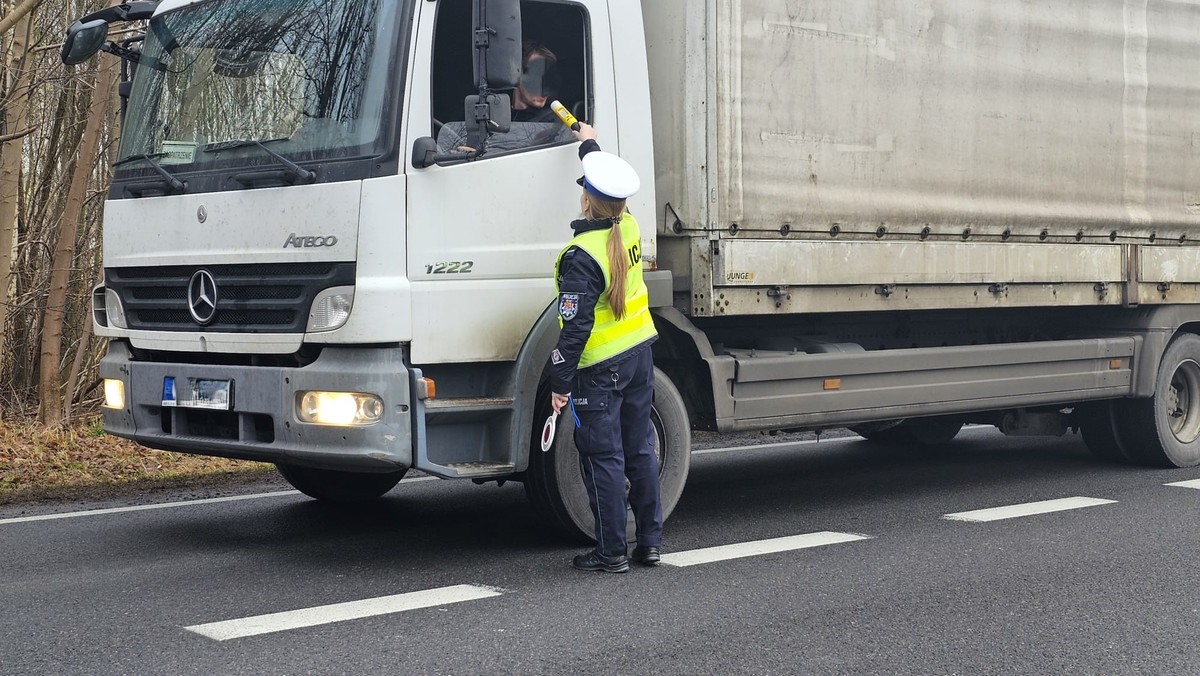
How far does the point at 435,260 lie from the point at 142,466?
4293 millimetres

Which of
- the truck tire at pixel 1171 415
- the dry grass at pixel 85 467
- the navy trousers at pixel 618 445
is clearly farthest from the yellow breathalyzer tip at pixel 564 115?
the truck tire at pixel 1171 415

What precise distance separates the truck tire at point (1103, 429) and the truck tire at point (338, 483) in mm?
4845

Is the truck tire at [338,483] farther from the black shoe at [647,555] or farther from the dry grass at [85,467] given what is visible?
the black shoe at [647,555]

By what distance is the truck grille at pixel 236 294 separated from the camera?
5.73 metres

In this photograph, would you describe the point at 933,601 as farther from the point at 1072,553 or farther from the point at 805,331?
the point at 805,331

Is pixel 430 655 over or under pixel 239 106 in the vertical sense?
under

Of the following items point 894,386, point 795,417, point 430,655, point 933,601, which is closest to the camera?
point 430,655

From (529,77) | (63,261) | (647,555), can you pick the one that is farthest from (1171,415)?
(63,261)

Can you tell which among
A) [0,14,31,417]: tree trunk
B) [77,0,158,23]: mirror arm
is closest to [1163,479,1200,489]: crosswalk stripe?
[77,0,158,23]: mirror arm

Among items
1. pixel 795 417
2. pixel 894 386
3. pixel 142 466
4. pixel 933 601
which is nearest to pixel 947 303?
pixel 894 386

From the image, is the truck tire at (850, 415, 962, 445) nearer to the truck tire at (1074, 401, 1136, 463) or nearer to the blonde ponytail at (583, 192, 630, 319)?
the truck tire at (1074, 401, 1136, 463)

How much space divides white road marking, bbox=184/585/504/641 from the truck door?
3.09 ft

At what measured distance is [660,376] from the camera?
6.52m

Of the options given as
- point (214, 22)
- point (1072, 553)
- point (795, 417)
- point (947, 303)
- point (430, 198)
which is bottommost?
point (1072, 553)
